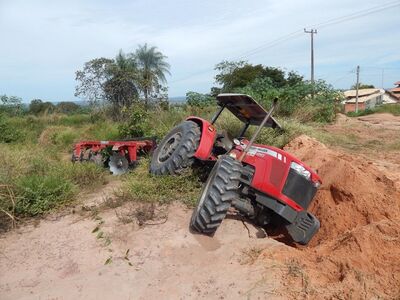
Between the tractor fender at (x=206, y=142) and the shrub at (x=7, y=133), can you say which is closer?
the tractor fender at (x=206, y=142)

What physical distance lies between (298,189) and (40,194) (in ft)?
10.8

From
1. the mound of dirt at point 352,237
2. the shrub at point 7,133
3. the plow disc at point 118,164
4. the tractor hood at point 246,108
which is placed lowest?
the mound of dirt at point 352,237

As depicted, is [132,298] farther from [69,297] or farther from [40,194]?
[40,194]

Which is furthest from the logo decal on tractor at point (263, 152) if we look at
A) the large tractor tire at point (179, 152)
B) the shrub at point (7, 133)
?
the shrub at point (7, 133)

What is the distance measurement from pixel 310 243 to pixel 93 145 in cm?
518

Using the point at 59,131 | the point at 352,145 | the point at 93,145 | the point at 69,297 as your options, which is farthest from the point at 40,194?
the point at 59,131

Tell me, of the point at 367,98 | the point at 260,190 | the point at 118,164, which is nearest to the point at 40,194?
the point at 118,164

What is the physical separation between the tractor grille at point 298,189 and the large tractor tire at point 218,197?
2.22 feet

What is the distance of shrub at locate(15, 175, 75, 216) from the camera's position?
5.36 meters

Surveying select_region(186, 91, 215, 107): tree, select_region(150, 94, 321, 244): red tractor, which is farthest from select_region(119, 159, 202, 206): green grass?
select_region(186, 91, 215, 107): tree

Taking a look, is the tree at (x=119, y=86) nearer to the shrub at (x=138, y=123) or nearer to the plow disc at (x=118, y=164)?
the shrub at (x=138, y=123)

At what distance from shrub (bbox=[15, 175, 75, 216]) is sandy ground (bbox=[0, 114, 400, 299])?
8.2 inches

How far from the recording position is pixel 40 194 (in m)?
5.55

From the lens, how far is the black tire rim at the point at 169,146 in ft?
21.7
